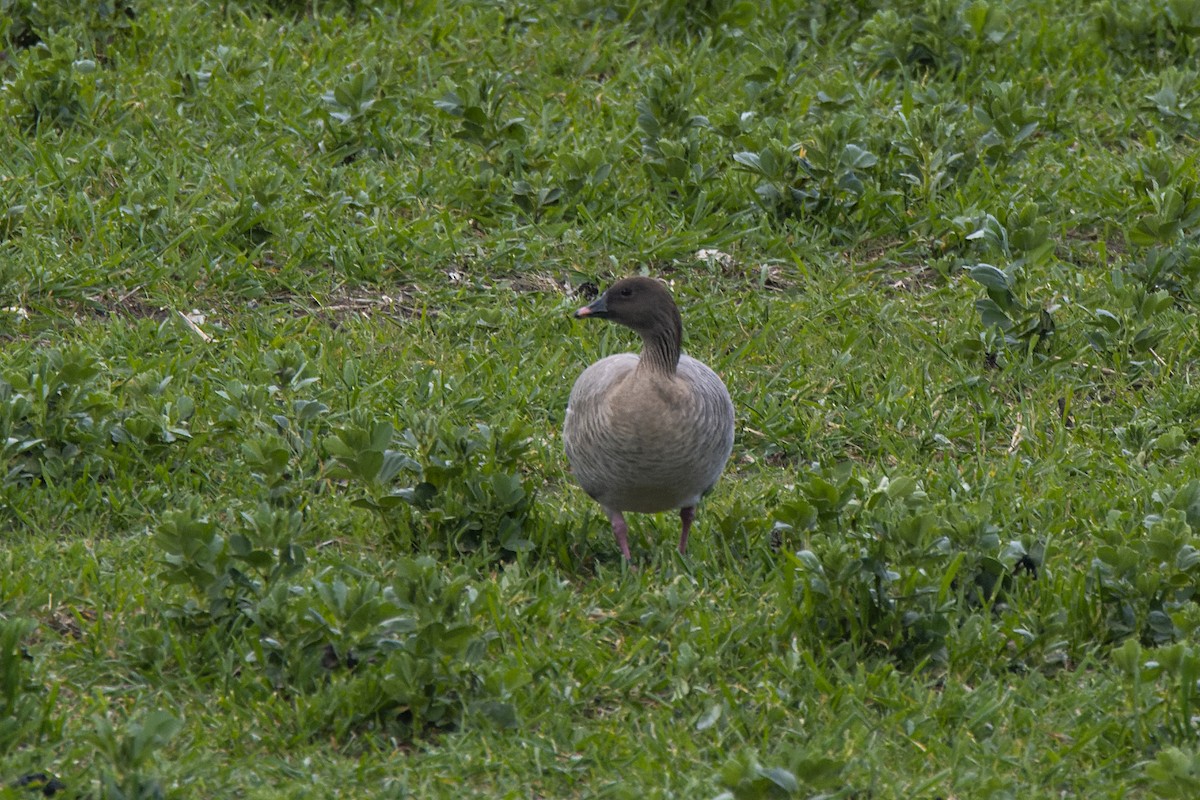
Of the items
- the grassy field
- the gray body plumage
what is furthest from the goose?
the grassy field

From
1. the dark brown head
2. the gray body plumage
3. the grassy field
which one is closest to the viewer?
the grassy field

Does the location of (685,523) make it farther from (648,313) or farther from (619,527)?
(648,313)

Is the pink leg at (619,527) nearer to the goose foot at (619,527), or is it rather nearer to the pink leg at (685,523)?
the goose foot at (619,527)

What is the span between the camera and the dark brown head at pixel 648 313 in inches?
209

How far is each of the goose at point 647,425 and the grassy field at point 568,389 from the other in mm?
194

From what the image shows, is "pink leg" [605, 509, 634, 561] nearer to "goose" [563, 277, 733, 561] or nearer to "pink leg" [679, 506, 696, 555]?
"goose" [563, 277, 733, 561]

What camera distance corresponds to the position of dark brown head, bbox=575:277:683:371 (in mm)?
5305

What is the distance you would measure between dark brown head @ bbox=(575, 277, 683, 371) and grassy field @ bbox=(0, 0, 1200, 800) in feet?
1.86

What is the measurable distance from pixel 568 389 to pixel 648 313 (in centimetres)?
113

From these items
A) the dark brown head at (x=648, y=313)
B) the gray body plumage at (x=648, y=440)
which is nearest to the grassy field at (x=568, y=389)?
the gray body plumage at (x=648, y=440)

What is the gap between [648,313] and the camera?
535cm

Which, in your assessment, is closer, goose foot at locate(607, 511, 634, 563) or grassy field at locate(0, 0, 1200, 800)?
grassy field at locate(0, 0, 1200, 800)

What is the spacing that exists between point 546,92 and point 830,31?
179cm

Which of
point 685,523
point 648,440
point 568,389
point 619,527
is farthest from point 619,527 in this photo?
point 568,389
